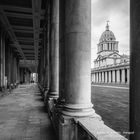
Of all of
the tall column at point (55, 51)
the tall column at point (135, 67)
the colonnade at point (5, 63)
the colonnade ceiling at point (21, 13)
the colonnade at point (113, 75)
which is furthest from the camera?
the colonnade at point (113, 75)

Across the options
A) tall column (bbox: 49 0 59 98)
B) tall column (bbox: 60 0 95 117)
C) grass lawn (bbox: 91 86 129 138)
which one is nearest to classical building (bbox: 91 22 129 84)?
grass lawn (bbox: 91 86 129 138)

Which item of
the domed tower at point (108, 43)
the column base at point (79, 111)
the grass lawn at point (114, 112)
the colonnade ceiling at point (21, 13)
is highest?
the domed tower at point (108, 43)

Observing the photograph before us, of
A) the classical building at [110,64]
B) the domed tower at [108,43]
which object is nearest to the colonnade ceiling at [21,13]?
the classical building at [110,64]

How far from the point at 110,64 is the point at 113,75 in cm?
1565

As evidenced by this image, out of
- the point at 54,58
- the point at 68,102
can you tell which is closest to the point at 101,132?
the point at 68,102

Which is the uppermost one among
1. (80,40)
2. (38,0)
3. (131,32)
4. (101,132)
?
(38,0)

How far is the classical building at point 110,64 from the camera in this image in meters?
87.7

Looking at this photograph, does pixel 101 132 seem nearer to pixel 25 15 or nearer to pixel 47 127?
pixel 47 127

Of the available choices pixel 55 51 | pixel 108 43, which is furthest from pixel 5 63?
pixel 108 43

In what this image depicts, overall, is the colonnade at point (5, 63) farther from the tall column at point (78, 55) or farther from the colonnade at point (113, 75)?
the colonnade at point (113, 75)

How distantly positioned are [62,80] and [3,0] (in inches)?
554

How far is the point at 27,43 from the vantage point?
35.2 m

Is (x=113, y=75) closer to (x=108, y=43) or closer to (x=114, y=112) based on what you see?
(x=108, y=43)

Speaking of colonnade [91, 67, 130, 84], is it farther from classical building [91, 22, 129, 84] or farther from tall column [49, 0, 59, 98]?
tall column [49, 0, 59, 98]
